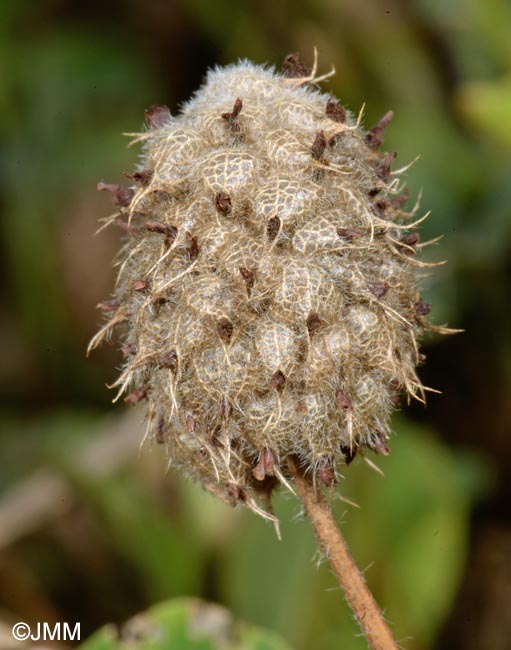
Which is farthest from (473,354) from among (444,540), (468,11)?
(468,11)

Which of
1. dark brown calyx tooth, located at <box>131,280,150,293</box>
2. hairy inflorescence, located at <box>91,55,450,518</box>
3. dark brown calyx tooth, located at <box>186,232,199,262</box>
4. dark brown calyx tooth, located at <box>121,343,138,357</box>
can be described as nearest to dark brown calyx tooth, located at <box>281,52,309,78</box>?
hairy inflorescence, located at <box>91,55,450,518</box>

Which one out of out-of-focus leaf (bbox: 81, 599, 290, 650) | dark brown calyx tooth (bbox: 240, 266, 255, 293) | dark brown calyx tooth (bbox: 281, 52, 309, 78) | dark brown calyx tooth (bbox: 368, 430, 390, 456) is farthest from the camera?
out-of-focus leaf (bbox: 81, 599, 290, 650)

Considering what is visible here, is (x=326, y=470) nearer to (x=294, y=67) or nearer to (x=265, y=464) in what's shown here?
(x=265, y=464)

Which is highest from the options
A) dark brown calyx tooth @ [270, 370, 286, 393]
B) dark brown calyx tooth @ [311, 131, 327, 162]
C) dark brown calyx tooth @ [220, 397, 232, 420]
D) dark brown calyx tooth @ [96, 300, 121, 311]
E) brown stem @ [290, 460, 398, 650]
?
dark brown calyx tooth @ [311, 131, 327, 162]

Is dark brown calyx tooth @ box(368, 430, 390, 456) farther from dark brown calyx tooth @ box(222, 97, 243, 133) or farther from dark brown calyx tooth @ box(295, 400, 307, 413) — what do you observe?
dark brown calyx tooth @ box(222, 97, 243, 133)

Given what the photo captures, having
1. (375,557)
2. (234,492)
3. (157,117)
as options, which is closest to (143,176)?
(157,117)

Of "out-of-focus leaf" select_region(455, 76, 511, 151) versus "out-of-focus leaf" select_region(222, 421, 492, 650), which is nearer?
"out-of-focus leaf" select_region(455, 76, 511, 151)

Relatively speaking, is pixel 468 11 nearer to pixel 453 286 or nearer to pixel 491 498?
pixel 453 286
